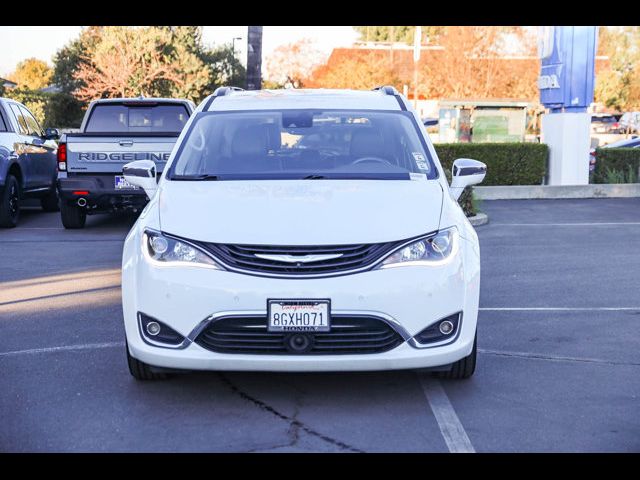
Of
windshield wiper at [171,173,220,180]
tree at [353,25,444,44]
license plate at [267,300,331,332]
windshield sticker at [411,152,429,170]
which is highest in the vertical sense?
tree at [353,25,444,44]

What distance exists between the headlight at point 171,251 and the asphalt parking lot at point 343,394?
813 mm

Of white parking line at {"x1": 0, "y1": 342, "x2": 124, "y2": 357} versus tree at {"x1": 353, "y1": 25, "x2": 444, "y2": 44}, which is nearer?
white parking line at {"x1": 0, "y1": 342, "x2": 124, "y2": 357}

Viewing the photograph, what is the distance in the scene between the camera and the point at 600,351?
628 cm

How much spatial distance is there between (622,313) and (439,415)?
3.21 meters

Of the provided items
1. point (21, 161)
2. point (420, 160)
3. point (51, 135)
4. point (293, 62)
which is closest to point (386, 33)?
point (293, 62)

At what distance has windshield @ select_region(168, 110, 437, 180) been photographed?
5.98 meters

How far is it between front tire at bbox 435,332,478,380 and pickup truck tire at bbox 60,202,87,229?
857 centimetres

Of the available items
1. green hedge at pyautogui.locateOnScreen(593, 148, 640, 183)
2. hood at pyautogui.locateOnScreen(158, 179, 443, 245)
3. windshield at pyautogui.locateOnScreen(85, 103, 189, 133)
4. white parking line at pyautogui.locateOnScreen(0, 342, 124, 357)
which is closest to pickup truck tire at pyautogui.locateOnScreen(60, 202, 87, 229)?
windshield at pyautogui.locateOnScreen(85, 103, 189, 133)

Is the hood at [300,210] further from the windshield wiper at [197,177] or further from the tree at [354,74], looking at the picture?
the tree at [354,74]

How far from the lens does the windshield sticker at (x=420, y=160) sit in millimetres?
6031

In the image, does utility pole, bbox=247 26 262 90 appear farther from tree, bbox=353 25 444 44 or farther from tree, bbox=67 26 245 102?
tree, bbox=353 25 444 44

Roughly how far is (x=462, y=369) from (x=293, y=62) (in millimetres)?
44875
